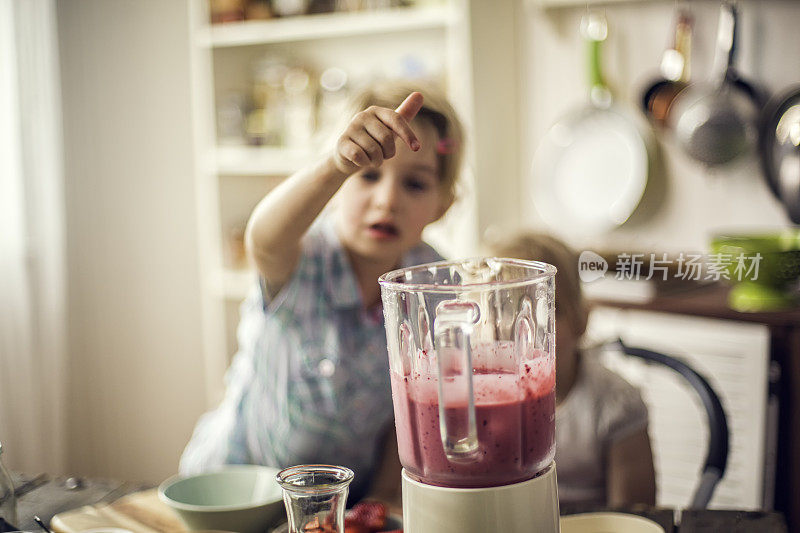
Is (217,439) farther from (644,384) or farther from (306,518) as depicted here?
(644,384)

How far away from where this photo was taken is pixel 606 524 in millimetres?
844

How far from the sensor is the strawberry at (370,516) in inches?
33.5

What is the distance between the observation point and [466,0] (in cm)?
211

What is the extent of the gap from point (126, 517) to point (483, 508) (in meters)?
0.45

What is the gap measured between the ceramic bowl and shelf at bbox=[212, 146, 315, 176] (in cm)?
174

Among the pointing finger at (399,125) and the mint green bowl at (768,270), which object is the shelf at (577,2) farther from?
the pointing finger at (399,125)

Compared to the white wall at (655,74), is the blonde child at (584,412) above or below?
below

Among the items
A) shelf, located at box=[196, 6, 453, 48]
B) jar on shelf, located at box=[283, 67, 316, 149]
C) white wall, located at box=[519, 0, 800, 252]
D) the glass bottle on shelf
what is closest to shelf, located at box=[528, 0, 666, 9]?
white wall, located at box=[519, 0, 800, 252]

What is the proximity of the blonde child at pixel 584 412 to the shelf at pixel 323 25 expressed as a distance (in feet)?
3.34

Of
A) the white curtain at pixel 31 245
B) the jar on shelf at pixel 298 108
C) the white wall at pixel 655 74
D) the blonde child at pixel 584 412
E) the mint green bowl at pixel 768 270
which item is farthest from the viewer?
the jar on shelf at pixel 298 108

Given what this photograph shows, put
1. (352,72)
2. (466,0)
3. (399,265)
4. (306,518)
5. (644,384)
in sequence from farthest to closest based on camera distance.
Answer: (352,72) → (466,0) → (644,384) → (399,265) → (306,518)

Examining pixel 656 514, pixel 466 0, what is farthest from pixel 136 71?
pixel 656 514

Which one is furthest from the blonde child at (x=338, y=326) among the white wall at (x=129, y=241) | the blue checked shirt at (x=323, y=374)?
the white wall at (x=129, y=241)

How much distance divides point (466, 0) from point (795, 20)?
76 centimetres
